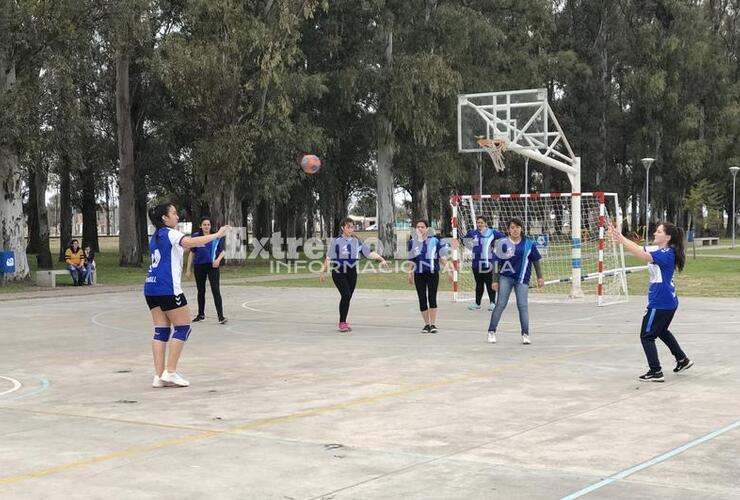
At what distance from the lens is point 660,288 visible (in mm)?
9820

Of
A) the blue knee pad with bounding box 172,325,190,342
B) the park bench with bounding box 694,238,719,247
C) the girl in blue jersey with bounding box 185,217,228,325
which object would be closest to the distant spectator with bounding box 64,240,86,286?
the girl in blue jersey with bounding box 185,217,228,325

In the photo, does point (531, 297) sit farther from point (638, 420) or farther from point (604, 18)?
point (604, 18)

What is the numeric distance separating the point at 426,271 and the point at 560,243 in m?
24.7

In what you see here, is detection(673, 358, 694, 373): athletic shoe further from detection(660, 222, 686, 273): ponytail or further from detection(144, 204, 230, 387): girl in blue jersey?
detection(144, 204, 230, 387): girl in blue jersey

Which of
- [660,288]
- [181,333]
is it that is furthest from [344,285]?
[660,288]

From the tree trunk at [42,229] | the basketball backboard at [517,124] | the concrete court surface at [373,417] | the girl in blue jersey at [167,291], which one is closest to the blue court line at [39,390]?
the concrete court surface at [373,417]

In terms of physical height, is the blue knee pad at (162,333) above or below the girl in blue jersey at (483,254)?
below

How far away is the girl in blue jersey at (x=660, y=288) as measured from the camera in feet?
31.6

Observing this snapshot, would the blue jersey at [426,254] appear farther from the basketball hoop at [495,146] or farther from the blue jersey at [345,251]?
the basketball hoop at [495,146]

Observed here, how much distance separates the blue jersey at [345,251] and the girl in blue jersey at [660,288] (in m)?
5.60

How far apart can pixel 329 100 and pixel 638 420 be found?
3569cm

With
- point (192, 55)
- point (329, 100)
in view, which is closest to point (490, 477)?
point (192, 55)

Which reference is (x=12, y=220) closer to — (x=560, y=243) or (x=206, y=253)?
(x=206, y=253)

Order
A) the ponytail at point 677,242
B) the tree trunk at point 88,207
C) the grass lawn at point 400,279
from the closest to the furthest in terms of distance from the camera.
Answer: the ponytail at point 677,242
the grass lawn at point 400,279
the tree trunk at point 88,207
